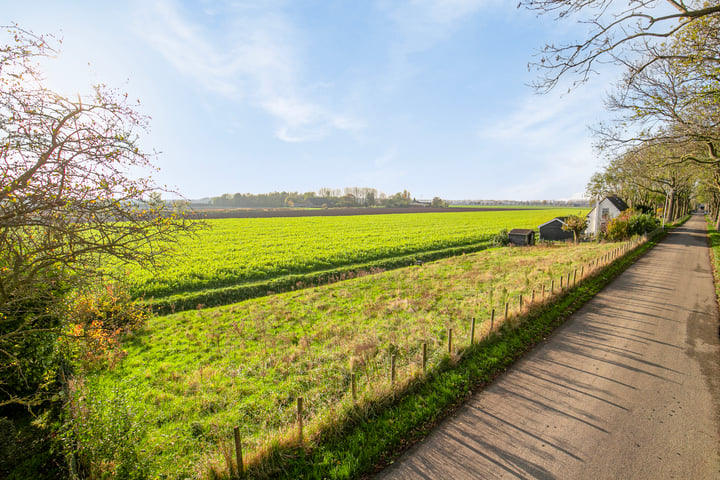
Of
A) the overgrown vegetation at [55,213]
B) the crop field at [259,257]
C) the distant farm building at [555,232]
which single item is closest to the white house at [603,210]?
the distant farm building at [555,232]

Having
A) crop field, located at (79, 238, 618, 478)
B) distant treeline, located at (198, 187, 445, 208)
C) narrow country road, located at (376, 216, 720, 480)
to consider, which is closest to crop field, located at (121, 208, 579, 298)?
crop field, located at (79, 238, 618, 478)

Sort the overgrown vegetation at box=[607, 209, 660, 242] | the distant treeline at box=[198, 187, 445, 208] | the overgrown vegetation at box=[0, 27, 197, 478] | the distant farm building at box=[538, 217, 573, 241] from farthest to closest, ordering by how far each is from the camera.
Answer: the distant treeline at box=[198, 187, 445, 208], the distant farm building at box=[538, 217, 573, 241], the overgrown vegetation at box=[607, 209, 660, 242], the overgrown vegetation at box=[0, 27, 197, 478]

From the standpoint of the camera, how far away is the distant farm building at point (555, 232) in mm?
39469

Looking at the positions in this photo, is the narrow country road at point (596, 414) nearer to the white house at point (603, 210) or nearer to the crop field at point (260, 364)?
Answer: the crop field at point (260, 364)

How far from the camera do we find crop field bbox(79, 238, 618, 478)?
19.6 ft

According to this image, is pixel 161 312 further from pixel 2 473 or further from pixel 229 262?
pixel 2 473

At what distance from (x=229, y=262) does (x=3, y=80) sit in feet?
79.1

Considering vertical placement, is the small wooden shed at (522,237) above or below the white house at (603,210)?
below

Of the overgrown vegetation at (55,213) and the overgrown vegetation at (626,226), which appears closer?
the overgrown vegetation at (55,213)

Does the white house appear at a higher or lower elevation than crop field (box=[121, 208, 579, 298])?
higher

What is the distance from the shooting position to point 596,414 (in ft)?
20.3

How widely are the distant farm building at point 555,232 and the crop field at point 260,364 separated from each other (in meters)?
24.5

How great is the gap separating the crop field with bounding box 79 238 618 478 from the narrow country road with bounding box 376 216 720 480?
1707 millimetres

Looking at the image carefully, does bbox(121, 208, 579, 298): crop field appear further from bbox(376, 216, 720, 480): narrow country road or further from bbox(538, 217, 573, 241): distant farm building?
bbox(376, 216, 720, 480): narrow country road
